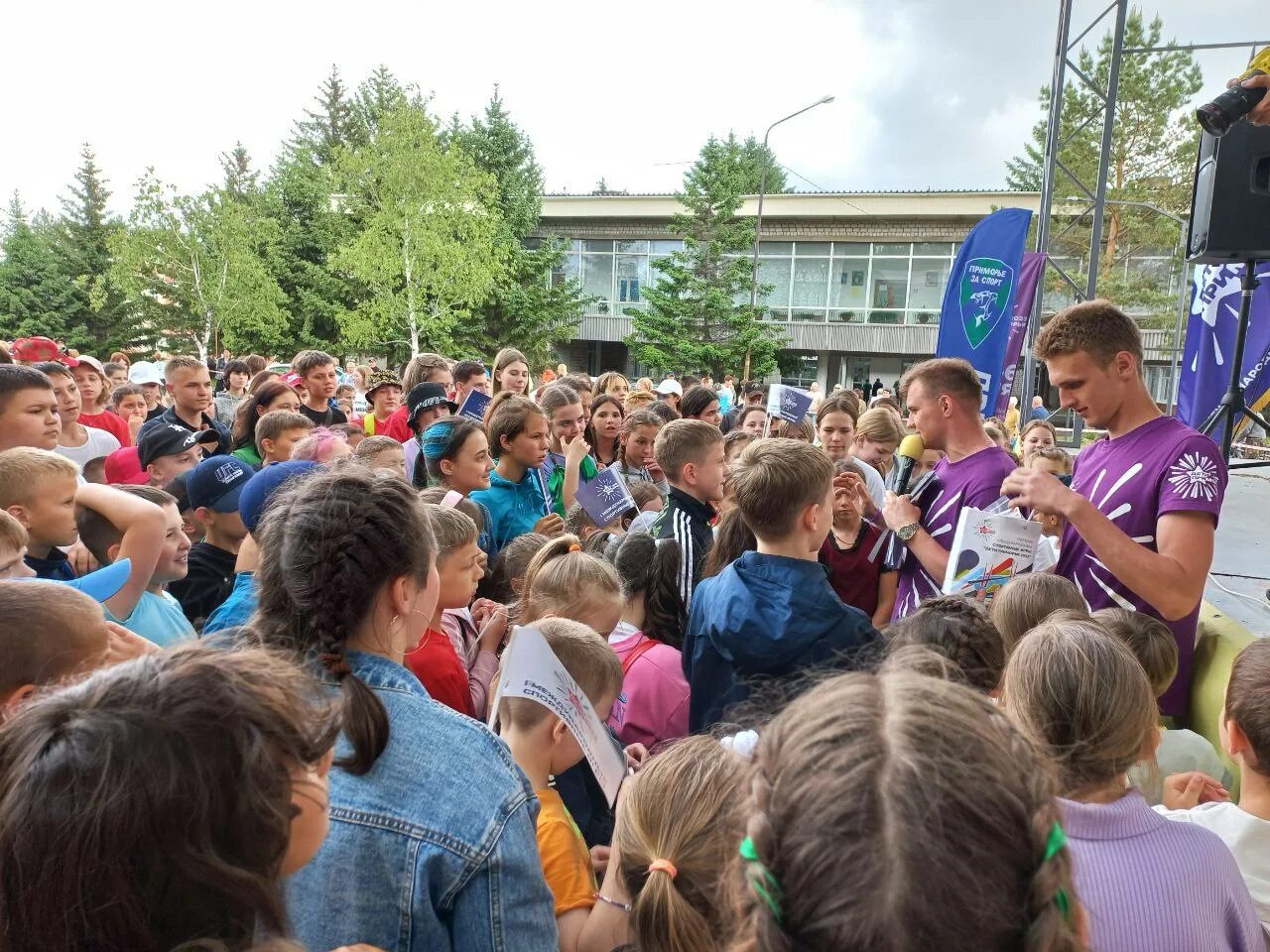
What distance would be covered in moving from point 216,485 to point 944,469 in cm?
305

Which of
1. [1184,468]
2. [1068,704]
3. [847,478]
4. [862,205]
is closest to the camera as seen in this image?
[1068,704]

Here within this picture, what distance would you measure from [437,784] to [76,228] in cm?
4472

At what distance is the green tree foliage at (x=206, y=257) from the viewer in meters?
27.1

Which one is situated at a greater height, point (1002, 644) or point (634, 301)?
point (634, 301)

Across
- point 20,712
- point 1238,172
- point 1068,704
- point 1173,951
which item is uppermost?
point 1238,172

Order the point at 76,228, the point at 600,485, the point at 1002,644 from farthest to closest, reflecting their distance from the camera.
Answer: the point at 76,228 < the point at 600,485 < the point at 1002,644

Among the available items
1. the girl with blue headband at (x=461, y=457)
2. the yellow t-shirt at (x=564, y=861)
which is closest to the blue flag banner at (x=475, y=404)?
the girl with blue headband at (x=461, y=457)

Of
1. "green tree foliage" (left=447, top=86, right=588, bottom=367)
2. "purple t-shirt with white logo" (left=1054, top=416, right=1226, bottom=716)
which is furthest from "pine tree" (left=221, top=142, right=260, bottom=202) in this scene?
"purple t-shirt with white logo" (left=1054, top=416, right=1226, bottom=716)

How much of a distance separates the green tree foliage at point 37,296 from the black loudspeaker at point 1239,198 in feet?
129

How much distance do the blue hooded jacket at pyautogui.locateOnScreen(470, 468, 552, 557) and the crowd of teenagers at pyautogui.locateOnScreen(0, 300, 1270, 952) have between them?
67 centimetres

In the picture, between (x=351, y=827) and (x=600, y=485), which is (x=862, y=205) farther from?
(x=351, y=827)

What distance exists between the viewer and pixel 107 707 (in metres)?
0.95

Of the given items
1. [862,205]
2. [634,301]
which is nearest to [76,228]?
[634,301]

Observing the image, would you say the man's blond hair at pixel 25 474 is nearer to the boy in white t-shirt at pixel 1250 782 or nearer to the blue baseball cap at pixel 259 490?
the blue baseball cap at pixel 259 490
